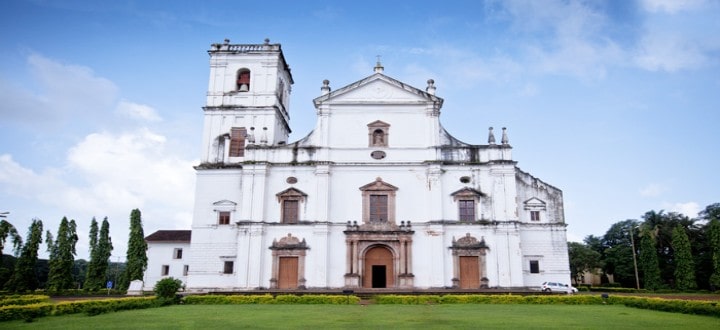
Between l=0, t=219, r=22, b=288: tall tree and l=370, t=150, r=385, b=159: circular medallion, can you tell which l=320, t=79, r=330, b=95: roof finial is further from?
l=0, t=219, r=22, b=288: tall tree

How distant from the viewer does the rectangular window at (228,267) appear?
32.0m

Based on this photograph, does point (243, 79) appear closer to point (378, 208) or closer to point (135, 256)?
point (378, 208)

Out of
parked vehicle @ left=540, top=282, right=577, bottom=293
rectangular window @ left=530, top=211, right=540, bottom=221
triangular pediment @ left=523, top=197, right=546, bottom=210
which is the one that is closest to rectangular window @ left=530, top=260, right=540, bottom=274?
parked vehicle @ left=540, top=282, right=577, bottom=293

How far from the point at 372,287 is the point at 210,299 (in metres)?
11.0

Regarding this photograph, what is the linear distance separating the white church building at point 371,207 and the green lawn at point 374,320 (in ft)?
40.1

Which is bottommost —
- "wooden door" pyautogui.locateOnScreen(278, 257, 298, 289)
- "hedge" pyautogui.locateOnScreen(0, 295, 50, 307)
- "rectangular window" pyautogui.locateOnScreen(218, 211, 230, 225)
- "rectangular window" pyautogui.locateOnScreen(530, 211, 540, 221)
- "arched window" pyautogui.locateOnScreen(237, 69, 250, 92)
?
"hedge" pyautogui.locateOnScreen(0, 295, 50, 307)

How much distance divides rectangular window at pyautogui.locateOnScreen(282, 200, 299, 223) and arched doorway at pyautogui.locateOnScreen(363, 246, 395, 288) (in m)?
4.84

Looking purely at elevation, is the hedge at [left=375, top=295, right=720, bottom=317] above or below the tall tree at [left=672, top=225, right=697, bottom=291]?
below

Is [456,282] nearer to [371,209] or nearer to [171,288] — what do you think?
[371,209]

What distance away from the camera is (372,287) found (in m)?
31.5

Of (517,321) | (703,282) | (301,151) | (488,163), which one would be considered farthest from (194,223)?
(703,282)

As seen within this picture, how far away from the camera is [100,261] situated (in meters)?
41.3

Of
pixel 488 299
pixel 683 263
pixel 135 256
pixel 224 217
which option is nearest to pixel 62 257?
pixel 135 256

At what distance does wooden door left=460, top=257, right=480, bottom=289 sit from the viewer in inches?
1218
